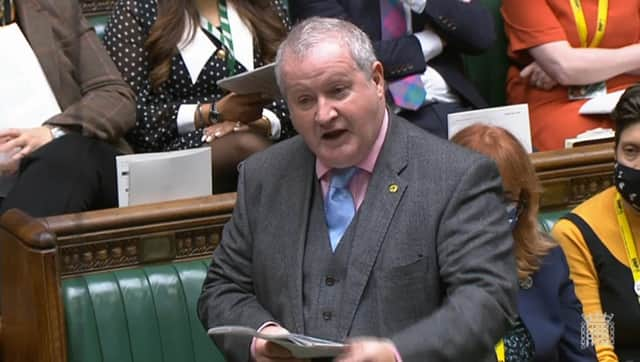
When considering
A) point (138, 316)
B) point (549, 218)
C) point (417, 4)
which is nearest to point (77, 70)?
point (138, 316)

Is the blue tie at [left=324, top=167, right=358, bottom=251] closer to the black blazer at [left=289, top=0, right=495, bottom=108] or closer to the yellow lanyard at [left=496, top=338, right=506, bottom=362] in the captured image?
the yellow lanyard at [left=496, top=338, right=506, bottom=362]

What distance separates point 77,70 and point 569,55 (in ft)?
4.67

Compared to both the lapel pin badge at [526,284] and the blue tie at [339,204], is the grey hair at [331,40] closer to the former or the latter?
the blue tie at [339,204]

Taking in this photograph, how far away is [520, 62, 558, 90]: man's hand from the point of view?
163 inches

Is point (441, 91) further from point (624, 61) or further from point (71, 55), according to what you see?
point (71, 55)

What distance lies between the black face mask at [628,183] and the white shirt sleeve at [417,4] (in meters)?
1.01

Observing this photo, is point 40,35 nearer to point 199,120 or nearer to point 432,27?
point 199,120

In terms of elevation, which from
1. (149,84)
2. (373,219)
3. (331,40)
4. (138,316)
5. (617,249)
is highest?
(331,40)

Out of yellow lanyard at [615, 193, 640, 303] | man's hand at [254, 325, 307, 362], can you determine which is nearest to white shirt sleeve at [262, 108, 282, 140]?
yellow lanyard at [615, 193, 640, 303]

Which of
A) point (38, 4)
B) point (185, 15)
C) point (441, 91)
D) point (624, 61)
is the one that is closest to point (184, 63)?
point (185, 15)

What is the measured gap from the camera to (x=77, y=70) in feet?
11.7

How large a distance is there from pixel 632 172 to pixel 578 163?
49cm

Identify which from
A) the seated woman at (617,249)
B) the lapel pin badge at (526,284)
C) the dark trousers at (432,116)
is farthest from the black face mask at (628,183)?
the dark trousers at (432,116)

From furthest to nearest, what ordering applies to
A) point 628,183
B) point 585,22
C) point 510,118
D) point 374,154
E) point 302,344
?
point 585,22 → point 510,118 → point 628,183 → point 374,154 → point 302,344
